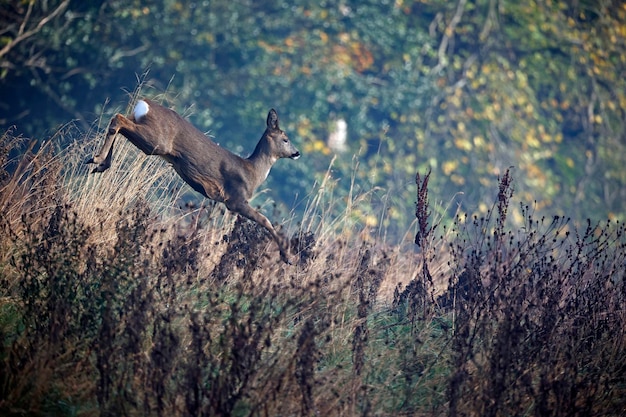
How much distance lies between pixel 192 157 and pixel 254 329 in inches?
83.1

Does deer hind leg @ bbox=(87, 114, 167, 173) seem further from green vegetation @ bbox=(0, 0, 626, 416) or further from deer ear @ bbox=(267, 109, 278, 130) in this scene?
deer ear @ bbox=(267, 109, 278, 130)

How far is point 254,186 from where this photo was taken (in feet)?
23.4

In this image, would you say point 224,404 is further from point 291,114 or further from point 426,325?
point 291,114

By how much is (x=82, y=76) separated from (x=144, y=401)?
1148 cm

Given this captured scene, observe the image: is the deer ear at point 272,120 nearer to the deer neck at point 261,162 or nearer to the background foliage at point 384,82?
the deer neck at point 261,162

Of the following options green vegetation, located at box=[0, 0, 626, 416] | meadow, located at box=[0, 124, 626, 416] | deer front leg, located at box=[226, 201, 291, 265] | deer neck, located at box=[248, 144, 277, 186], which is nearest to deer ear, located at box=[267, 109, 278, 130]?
deer neck, located at box=[248, 144, 277, 186]

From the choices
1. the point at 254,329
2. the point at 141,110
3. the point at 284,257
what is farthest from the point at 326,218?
the point at 254,329

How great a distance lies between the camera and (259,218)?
6633 millimetres

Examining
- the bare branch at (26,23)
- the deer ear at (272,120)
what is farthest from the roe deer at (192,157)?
the bare branch at (26,23)

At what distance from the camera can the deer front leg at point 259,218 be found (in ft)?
20.2

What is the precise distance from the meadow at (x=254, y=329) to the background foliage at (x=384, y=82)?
8.20m

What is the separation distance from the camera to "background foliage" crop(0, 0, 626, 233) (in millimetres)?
14438

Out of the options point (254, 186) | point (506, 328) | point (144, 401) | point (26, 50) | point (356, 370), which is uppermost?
point (26, 50)

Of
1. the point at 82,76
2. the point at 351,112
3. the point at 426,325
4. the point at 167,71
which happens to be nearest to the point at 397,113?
the point at 351,112
